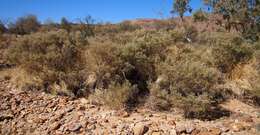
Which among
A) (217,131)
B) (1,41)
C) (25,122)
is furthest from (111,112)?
(1,41)

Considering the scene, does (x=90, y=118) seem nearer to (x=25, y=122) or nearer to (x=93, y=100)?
(x=93, y=100)

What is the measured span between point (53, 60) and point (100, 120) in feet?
9.27

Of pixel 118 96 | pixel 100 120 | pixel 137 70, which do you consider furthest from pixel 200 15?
pixel 100 120

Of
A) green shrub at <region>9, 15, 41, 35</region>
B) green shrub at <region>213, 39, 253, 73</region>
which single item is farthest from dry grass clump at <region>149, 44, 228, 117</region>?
green shrub at <region>9, 15, 41, 35</region>

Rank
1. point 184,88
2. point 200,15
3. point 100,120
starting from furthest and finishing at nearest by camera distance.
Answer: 1. point 200,15
2. point 184,88
3. point 100,120

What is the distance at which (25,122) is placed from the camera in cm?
585

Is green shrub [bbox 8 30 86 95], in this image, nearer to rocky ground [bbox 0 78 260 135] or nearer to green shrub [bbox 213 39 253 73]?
rocky ground [bbox 0 78 260 135]

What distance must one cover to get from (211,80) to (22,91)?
4.68 m

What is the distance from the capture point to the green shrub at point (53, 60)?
7445 mm

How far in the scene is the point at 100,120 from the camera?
565cm

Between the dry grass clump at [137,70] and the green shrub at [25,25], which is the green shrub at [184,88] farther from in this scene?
the green shrub at [25,25]

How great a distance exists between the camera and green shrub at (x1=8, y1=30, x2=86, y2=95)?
7445 millimetres

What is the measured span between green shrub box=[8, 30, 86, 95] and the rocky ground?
2.40 feet

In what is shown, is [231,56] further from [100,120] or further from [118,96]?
[100,120]
